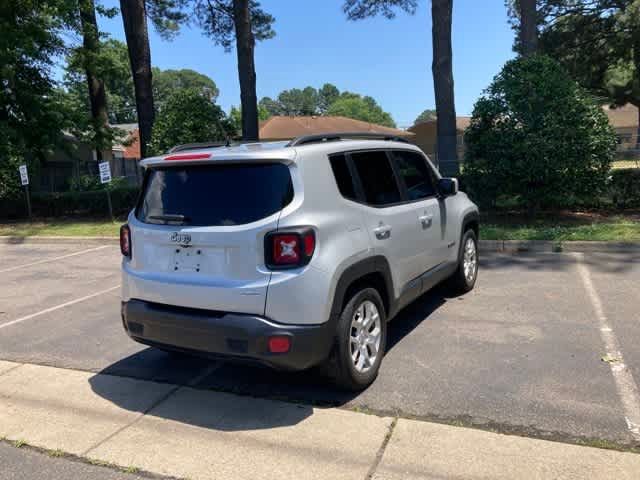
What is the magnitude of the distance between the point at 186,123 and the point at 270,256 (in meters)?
10.8

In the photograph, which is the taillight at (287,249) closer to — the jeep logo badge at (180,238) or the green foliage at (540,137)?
the jeep logo badge at (180,238)

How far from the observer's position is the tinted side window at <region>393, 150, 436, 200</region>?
4941 mm

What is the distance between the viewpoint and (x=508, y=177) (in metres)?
10.1

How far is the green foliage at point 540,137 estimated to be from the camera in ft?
31.6

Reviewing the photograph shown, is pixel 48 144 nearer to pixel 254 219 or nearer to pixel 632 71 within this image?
pixel 254 219

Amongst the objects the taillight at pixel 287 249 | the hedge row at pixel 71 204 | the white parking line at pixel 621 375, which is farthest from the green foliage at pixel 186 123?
the taillight at pixel 287 249

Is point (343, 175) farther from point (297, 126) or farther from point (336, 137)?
point (297, 126)

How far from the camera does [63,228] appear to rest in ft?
46.8

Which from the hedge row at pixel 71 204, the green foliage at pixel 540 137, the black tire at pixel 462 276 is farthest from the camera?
the hedge row at pixel 71 204

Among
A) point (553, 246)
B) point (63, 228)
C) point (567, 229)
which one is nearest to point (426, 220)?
point (553, 246)

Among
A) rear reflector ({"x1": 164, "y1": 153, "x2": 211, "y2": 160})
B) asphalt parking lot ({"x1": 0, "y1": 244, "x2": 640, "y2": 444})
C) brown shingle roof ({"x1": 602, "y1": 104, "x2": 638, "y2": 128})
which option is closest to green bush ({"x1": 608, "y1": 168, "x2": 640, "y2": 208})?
asphalt parking lot ({"x1": 0, "y1": 244, "x2": 640, "y2": 444})

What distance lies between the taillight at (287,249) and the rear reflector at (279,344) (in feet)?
1.48

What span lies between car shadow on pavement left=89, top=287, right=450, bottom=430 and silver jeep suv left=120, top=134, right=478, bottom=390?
352 mm

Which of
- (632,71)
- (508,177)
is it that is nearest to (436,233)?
(508,177)
